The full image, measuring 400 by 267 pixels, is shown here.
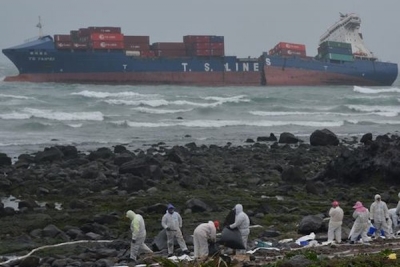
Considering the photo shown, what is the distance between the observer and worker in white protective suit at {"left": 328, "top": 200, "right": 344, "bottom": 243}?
40.2ft

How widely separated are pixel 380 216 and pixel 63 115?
115 feet

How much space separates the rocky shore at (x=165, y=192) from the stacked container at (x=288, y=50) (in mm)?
53618

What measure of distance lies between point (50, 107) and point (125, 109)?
531 centimetres

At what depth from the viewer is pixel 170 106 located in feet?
176

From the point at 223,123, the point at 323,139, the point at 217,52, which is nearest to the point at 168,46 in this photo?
the point at 217,52

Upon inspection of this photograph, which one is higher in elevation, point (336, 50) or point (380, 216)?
point (336, 50)

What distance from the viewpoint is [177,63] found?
67875 millimetres

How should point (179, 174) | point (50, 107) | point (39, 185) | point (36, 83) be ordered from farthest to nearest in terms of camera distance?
point (36, 83)
point (50, 107)
point (179, 174)
point (39, 185)

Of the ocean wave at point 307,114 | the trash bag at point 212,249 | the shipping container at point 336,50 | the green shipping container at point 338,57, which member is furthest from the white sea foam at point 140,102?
the trash bag at point 212,249

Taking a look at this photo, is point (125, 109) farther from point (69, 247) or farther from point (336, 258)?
point (336, 258)

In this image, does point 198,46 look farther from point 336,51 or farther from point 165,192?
point 165,192

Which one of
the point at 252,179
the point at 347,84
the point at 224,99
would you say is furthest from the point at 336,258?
the point at 347,84

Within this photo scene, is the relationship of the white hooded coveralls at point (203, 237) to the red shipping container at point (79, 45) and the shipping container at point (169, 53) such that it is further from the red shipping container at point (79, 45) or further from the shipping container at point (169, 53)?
the shipping container at point (169, 53)

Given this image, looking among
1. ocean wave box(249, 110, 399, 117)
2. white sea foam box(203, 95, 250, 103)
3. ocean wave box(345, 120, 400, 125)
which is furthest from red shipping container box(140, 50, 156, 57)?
ocean wave box(345, 120, 400, 125)
